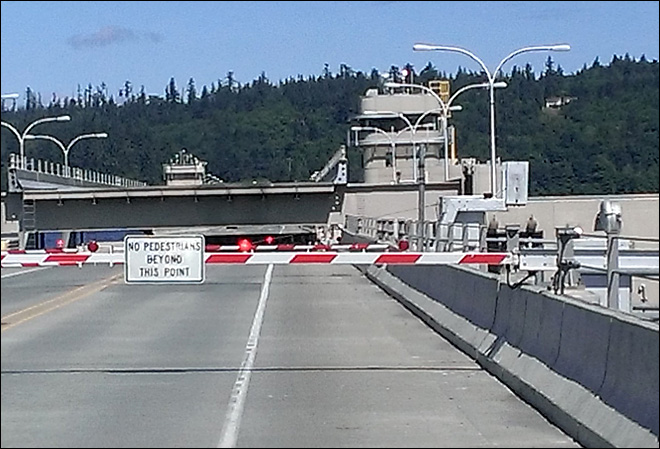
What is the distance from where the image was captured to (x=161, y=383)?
50.0 feet

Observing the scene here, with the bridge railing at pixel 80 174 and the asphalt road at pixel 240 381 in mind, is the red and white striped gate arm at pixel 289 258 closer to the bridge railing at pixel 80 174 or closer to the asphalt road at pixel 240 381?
the asphalt road at pixel 240 381

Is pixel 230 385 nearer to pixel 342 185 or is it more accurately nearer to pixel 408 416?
pixel 408 416

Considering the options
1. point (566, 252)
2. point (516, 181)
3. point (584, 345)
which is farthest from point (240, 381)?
point (516, 181)

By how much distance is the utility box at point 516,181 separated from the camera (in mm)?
22828

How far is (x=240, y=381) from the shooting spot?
606 inches

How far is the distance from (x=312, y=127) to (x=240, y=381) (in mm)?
12111

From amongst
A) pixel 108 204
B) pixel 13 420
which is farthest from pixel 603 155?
pixel 108 204

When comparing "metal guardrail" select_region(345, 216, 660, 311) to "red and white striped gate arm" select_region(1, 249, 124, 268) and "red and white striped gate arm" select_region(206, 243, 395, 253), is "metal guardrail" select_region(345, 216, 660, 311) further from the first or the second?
"red and white striped gate arm" select_region(1, 249, 124, 268)

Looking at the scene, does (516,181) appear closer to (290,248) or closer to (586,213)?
(586,213)

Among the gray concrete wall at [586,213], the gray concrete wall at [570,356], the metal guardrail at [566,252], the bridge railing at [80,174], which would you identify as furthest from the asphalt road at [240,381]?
the bridge railing at [80,174]

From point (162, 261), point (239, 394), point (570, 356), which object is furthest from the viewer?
point (162, 261)

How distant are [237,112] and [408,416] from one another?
30.8ft

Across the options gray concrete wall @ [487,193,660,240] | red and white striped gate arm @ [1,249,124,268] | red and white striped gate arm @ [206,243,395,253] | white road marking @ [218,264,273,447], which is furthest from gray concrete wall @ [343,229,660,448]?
red and white striped gate arm @ [1,249,124,268]

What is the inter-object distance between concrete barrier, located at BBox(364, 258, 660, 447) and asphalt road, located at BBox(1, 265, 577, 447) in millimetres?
303
